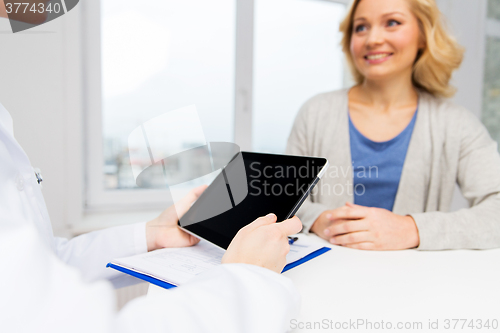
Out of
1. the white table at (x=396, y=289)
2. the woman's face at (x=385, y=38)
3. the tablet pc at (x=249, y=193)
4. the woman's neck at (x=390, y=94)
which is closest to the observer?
the white table at (x=396, y=289)

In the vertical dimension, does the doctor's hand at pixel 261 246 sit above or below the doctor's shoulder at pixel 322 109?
below

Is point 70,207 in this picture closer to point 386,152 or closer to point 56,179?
point 56,179

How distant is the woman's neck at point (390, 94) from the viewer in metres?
1.15

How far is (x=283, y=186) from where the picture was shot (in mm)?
560

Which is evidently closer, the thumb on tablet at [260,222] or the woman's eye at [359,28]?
the thumb on tablet at [260,222]

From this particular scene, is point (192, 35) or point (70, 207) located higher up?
point (192, 35)

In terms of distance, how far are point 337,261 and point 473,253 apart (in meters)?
0.33

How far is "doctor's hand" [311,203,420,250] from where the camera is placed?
685 millimetres

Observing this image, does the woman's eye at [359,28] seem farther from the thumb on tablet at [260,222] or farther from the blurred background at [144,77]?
the thumb on tablet at [260,222]

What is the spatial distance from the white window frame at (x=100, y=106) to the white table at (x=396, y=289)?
118cm

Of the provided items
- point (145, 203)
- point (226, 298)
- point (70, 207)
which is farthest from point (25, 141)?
point (226, 298)

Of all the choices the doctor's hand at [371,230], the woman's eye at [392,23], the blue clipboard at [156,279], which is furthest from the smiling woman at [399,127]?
the blue clipboard at [156,279]

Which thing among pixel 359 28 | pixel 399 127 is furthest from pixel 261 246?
pixel 359 28

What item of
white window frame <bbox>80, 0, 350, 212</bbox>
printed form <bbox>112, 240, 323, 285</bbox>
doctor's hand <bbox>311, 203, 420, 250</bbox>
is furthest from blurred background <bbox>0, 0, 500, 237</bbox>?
doctor's hand <bbox>311, 203, 420, 250</bbox>
